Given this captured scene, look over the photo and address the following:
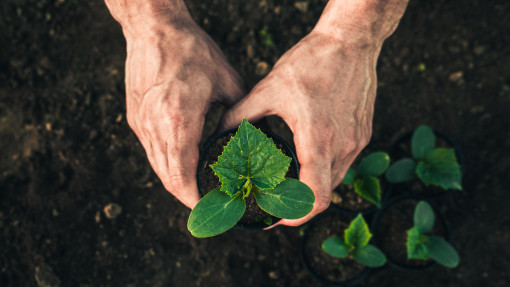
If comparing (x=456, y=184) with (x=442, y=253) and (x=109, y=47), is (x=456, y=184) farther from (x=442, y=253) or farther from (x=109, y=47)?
(x=109, y=47)

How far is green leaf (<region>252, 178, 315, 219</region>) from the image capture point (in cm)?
99

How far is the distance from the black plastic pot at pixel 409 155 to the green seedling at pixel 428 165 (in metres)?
0.18

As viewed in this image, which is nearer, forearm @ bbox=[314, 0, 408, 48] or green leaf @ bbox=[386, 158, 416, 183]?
forearm @ bbox=[314, 0, 408, 48]

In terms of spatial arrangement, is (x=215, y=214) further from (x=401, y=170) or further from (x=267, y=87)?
(x=401, y=170)

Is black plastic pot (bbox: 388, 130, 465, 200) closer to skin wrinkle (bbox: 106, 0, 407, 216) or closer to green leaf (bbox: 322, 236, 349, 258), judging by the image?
green leaf (bbox: 322, 236, 349, 258)

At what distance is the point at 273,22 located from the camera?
228 cm

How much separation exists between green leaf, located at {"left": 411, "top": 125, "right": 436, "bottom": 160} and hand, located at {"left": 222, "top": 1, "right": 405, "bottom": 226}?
0.52 metres

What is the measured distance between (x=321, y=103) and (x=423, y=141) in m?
0.86

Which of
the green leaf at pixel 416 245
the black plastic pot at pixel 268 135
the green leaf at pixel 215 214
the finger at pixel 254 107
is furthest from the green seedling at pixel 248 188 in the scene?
the green leaf at pixel 416 245

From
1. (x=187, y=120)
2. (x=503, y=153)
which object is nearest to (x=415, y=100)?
(x=503, y=153)

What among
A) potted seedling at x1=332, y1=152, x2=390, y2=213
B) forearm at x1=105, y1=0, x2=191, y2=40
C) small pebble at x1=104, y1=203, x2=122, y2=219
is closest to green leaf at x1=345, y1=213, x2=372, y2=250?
potted seedling at x1=332, y1=152, x2=390, y2=213

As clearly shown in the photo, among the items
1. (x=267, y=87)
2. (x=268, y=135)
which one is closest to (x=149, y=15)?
(x=267, y=87)

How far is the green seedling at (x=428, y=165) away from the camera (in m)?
1.72

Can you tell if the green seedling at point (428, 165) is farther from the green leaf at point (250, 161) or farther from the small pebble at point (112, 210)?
the small pebble at point (112, 210)
